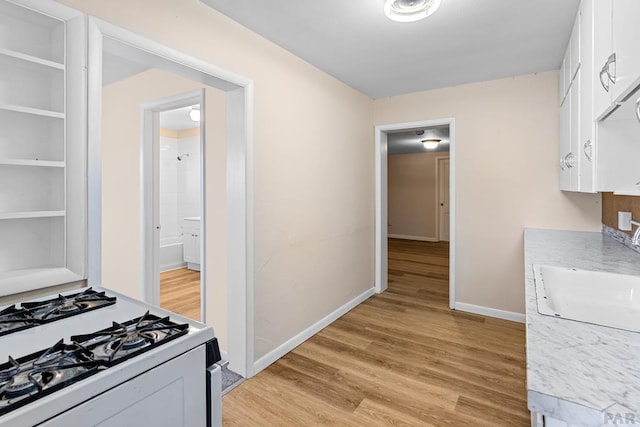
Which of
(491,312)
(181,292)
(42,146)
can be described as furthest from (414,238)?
(42,146)

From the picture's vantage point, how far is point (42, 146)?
130cm

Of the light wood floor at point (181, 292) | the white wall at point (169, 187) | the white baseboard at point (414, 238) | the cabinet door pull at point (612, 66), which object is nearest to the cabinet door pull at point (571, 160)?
the cabinet door pull at point (612, 66)

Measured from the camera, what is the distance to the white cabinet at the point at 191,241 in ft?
16.9

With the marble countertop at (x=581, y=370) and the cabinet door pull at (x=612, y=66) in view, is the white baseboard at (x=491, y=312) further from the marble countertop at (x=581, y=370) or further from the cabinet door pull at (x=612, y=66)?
the cabinet door pull at (x=612, y=66)

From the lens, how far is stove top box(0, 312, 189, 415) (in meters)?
0.67

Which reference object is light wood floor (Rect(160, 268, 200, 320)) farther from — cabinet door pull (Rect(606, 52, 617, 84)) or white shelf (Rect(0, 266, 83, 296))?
cabinet door pull (Rect(606, 52, 617, 84))

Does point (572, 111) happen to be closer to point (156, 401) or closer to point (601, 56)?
point (601, 56)

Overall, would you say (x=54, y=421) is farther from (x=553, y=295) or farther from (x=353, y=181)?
(x=353, y=181)

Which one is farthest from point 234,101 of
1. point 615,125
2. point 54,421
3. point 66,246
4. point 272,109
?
point 615,125

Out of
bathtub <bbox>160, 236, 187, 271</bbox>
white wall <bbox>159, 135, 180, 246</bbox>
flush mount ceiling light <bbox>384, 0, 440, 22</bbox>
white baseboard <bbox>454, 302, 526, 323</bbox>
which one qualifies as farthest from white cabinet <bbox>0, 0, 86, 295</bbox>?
white wall <bbox>159, 135, 180, 246</bbox>

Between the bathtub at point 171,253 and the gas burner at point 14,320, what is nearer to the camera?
the gas burner at point 14,320

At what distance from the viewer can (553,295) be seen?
151cm

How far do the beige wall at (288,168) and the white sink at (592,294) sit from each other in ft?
5.53

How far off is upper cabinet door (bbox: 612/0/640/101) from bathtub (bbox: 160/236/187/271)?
17.8ft
